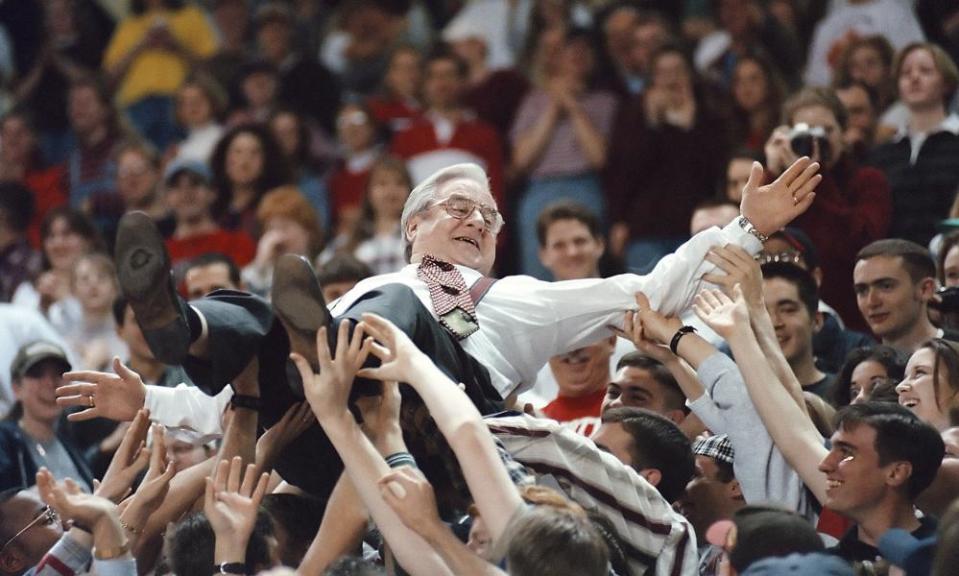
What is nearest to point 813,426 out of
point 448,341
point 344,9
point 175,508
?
point 448,341

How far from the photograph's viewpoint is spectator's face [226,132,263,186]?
8.96 m

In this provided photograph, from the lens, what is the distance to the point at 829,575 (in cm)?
394

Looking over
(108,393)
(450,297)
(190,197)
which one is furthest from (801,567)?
(190,197)

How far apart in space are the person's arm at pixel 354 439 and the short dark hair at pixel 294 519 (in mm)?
660

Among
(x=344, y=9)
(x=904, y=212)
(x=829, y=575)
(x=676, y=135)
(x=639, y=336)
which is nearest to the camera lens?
(x=829, y=575)

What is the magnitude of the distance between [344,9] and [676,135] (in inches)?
115

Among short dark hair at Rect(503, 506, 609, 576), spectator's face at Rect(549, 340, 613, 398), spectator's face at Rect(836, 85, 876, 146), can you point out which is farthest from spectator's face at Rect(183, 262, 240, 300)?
short dark hair at Rect(503, 506, 609, 576)

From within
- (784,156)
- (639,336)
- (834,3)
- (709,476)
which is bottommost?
(709,476)

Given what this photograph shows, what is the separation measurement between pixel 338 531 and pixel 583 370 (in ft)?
6.15

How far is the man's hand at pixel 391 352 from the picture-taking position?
444 cm

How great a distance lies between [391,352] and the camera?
4492 millimetres

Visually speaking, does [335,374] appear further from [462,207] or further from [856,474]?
[856,474]

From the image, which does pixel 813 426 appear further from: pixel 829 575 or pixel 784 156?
pixel 784 156

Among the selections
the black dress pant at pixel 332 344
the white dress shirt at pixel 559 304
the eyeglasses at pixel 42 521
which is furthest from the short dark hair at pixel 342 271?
the eyeglasses at pixel 42 521
